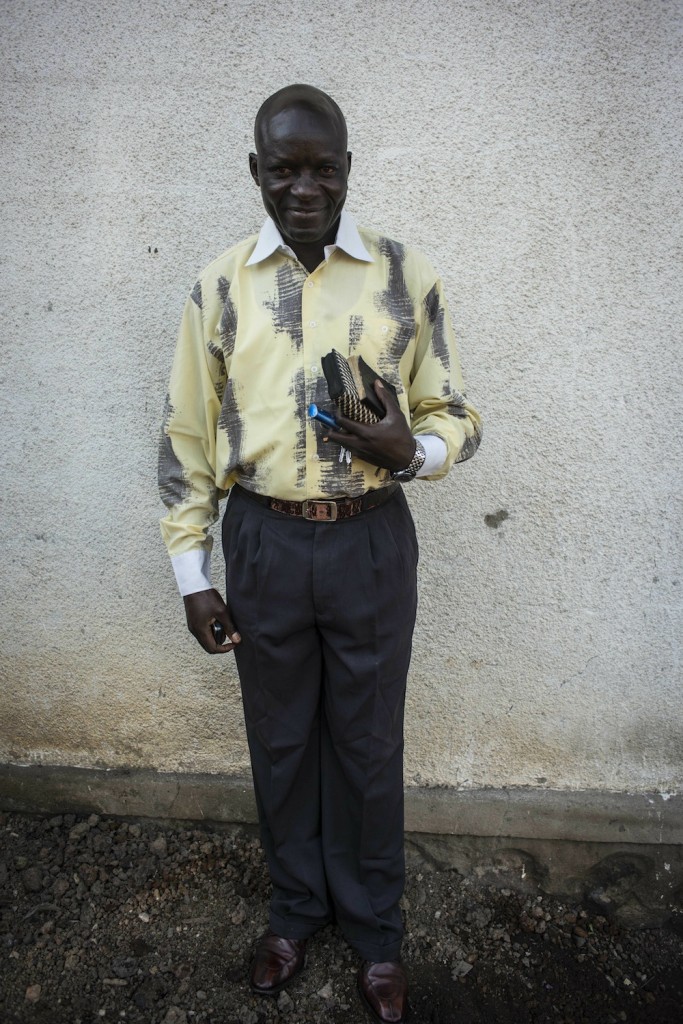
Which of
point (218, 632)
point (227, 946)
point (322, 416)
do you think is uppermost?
point (322, 416)

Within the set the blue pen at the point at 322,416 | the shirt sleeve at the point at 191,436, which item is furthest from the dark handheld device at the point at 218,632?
the blue pen at the point at 322,416

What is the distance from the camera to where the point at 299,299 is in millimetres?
1714

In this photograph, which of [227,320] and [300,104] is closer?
[300,104]

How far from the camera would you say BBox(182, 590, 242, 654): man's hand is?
6.15 feet

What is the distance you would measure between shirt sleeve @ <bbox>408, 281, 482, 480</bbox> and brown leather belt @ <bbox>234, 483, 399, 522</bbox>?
132mm

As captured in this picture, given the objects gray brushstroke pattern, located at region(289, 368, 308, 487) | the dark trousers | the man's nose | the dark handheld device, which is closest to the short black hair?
the man's nose

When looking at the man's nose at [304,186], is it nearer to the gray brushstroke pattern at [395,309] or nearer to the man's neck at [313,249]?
the man's neck at [313,249]

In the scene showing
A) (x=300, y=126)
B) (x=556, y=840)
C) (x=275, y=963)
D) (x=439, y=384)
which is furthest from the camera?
(x=556, y=840)

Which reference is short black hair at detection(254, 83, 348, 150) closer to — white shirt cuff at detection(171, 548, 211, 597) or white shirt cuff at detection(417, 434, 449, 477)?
white shirt cuff at detection(417, 434, 449, 477)

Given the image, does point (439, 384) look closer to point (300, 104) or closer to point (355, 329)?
point (355, 329)

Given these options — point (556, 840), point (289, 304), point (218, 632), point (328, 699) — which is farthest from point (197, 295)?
point (556, 840)

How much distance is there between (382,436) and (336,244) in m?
0.45

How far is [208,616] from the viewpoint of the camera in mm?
1875

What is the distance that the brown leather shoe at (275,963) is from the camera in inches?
80.7
